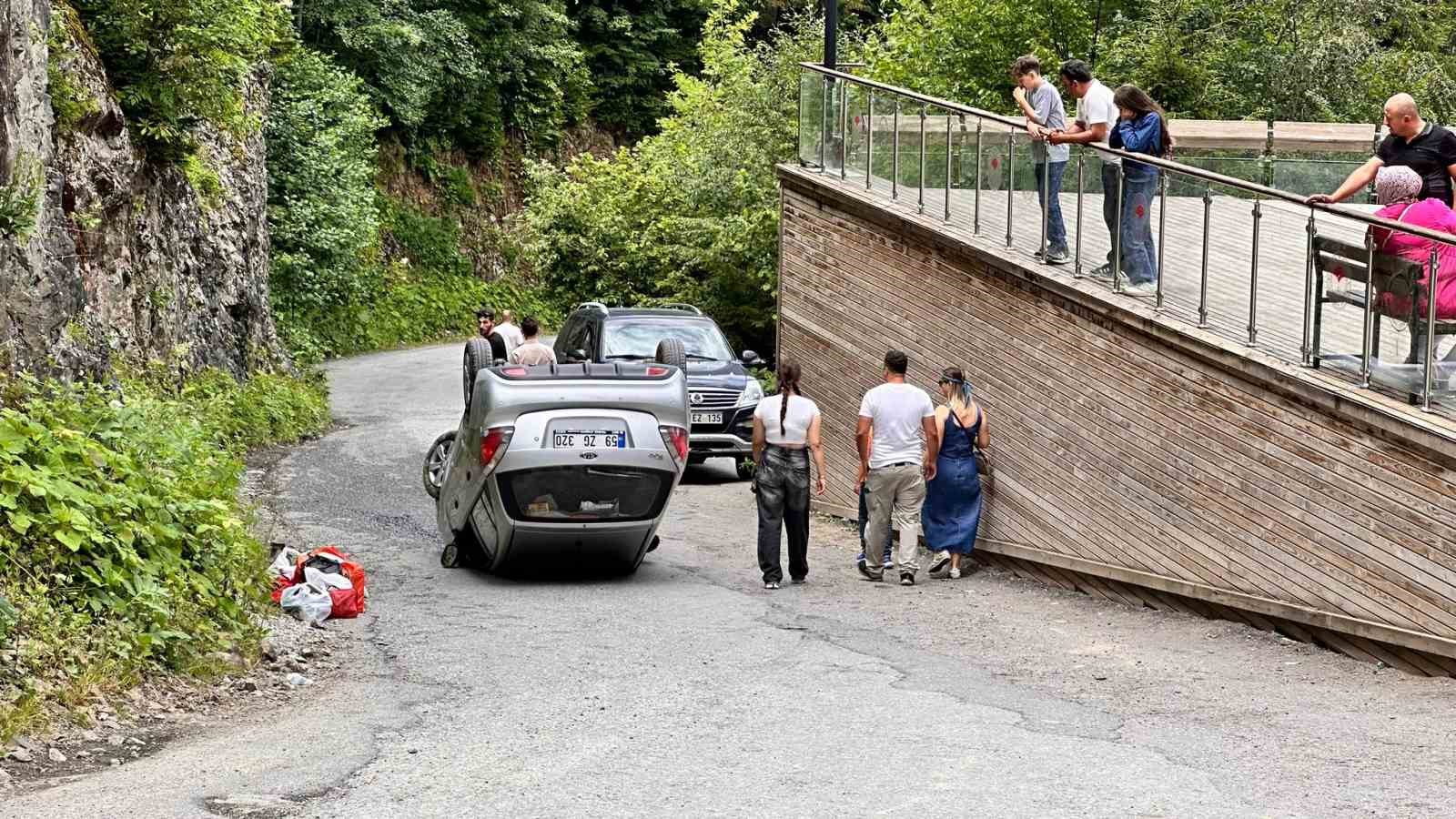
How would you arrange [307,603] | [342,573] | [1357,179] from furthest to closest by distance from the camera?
[342,573] → [307,603] → [1357,179]

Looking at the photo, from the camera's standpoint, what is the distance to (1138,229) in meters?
13.4

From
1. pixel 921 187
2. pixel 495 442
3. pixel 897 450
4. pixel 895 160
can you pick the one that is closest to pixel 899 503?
pixel 897 450

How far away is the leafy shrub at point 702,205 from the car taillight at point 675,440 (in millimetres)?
13994

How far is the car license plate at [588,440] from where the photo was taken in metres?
13.0

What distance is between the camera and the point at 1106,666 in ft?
34.4

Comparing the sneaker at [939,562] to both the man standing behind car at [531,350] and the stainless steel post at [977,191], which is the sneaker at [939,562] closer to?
the stainless steel post at [977,191]

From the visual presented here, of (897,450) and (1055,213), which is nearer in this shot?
(897,450)

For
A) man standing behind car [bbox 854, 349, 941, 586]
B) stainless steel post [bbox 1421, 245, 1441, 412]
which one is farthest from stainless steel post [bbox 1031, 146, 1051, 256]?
stainless steel post [bbox 1421, 245, 1441, 412]

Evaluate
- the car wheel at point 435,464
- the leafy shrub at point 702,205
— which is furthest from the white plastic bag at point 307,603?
the leafy shrub at point 702,205

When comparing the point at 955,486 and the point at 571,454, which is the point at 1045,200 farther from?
the point at 571,454

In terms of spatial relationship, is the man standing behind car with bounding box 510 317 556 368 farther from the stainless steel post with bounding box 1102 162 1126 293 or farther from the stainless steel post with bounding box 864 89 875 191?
the stainless steel post with bounding box 1102 162 1126 293

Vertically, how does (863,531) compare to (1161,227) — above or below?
below

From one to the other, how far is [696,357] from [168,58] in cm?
747

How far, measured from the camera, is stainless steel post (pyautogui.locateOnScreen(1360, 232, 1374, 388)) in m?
10.6
